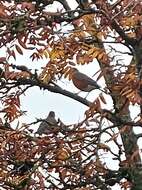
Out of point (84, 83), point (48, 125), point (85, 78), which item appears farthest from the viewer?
point (48, 125)

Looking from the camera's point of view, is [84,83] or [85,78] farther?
[85,78]

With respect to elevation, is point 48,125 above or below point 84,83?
below

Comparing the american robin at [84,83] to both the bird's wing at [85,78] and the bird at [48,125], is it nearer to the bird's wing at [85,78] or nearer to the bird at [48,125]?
the bird's wing at [85,78]

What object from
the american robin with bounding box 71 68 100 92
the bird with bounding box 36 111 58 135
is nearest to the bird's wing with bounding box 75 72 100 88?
the american robin with bounding box 71 68 100 92

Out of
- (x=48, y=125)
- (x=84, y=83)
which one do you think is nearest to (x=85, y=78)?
(x=84, y=83)

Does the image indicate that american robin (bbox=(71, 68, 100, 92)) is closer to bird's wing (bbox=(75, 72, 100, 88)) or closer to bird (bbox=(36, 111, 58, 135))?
bird's wing (bbox=(75, 72, 100, 88))

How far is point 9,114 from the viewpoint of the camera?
7.62 m

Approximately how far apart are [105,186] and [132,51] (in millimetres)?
2542

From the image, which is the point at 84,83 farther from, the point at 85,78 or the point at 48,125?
the point at 48,125

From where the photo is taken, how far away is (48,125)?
804 centimetres

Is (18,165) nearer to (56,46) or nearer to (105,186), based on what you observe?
(105,186)

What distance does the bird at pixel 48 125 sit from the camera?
7552mm

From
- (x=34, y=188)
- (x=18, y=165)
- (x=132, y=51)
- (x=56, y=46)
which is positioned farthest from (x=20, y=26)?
(x=34, y=188)

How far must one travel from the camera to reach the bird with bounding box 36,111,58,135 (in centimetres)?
755
